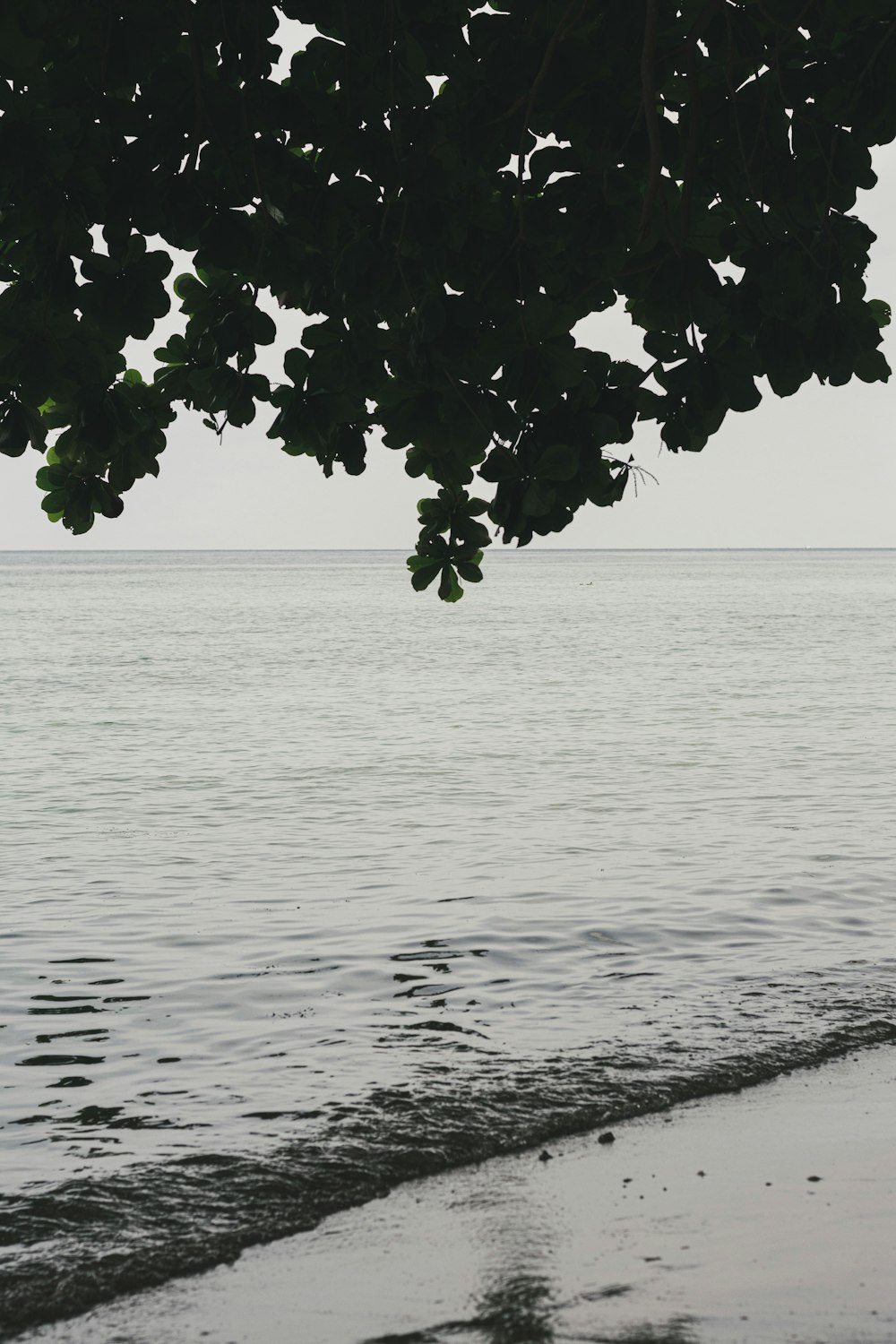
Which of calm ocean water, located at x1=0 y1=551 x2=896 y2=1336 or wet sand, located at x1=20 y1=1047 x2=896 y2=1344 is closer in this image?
wet sand, located at x1=20 y1=1047 x2=896 y2=1344

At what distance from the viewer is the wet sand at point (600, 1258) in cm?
505

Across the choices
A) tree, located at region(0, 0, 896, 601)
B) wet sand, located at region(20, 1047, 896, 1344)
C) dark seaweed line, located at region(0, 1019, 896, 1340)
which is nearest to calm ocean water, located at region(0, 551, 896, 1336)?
dark seaweed line, located at region(0, 1019, 896, 1340)

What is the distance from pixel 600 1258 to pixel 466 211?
3.76 m

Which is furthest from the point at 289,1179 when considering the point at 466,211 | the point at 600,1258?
the point at 466,211

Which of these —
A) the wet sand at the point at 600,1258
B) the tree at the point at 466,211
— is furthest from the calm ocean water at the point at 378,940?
the tree at the point at 466,211

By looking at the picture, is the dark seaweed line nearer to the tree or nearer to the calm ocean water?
the calm ocean water

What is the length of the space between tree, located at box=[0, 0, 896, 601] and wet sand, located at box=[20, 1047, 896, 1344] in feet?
8.66

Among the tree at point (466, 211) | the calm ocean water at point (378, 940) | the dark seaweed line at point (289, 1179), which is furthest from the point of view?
the calm ocean water at point (378, 940)

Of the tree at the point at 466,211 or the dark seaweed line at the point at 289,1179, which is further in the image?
the dark seaweed line at the point at 289,1179

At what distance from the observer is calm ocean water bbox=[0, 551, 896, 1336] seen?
691 centimetres

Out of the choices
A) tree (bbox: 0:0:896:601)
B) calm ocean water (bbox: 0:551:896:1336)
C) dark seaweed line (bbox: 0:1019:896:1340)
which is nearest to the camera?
tree (bbox: 0:0:896:601)

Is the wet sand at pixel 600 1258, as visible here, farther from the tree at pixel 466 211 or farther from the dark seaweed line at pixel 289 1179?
the tree at pixel 466 211

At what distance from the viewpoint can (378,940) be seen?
428 inches

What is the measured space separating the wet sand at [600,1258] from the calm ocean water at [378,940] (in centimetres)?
30
